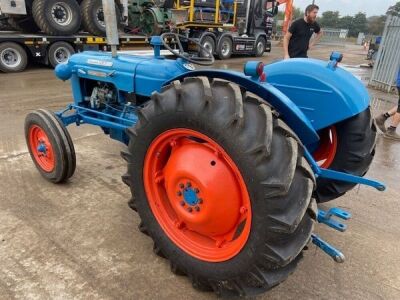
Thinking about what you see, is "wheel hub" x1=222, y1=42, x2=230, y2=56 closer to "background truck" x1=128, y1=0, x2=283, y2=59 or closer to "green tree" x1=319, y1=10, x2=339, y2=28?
"background truck" x1=128, y1=0, x2=283, y2=59

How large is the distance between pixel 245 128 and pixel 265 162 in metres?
0.18

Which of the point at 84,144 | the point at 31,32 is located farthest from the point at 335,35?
the point at 84,144

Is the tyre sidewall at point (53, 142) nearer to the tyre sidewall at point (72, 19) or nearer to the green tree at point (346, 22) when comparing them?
the tyre sidewall at point (72, 19)

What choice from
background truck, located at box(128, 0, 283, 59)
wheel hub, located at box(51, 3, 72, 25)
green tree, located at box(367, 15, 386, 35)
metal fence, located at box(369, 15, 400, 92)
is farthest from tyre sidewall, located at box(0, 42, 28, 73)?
green tree, located at box(367, 15, 386, 35)

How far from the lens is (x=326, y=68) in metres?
2.18

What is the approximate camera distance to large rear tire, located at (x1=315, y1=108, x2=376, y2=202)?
2.27 metres

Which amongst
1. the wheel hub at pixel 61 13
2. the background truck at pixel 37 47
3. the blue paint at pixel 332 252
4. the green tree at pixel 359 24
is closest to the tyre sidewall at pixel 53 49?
the background truck at pixel 37 47

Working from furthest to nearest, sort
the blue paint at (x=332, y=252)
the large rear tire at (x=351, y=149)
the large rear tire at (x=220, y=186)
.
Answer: the large rear tire at (x=351, y=149) → the blue paint at (x=332, y=252) → the large rear tire at (x=220, y=186)

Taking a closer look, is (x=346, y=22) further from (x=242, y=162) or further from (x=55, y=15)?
(x=242, y=162)

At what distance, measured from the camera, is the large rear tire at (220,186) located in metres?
1.52

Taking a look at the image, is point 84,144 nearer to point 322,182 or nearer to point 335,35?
point 322,182

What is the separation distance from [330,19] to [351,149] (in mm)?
87814

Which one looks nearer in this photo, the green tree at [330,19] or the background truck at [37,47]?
the background truck at [37,47]

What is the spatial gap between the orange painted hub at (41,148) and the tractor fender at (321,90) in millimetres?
2069
